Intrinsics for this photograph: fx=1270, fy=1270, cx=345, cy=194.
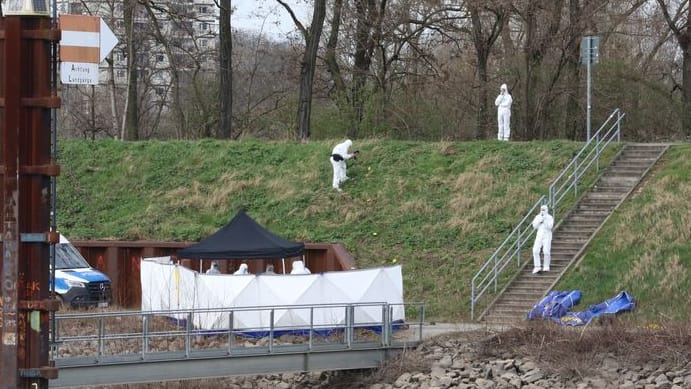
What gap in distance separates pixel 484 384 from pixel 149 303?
840 centimetres

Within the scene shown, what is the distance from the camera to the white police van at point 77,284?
2888 centimetres

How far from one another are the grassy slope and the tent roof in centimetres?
441

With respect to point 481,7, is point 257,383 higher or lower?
lower

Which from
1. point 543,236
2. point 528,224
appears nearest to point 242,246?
point 543,236

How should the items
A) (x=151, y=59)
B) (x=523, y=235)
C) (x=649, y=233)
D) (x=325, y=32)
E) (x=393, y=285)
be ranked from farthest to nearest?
(x=151, y=59) → (x=325, y=32) → (x=523, y=235) → (x=649, y=233) → (x=393, y=285)

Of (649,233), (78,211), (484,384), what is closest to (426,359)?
(484,384)

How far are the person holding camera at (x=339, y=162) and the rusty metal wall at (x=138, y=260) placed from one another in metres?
3.96

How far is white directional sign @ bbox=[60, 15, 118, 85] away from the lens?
12.6 m

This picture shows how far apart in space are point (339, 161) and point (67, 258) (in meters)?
9.56

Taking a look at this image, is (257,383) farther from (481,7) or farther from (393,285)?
(481,7)

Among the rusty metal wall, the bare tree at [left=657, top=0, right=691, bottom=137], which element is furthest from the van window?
the bare tree at [left=657, top=0, right=691, bottom=137]

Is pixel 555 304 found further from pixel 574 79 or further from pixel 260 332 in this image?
pixel 574 79

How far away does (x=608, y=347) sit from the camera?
2392 cm

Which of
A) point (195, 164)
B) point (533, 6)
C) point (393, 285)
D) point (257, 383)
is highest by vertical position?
point (533, 6)
